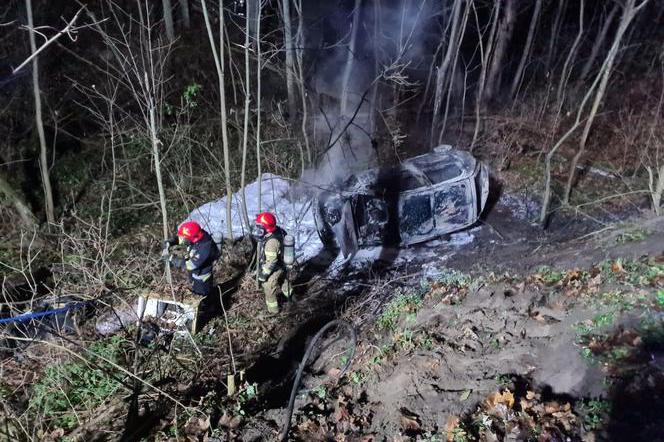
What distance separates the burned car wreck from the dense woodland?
1490 mm

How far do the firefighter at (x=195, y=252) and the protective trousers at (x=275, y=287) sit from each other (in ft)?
2.79

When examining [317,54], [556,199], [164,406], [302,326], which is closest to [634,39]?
[556,199]

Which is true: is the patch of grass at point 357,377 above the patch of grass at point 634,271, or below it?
below

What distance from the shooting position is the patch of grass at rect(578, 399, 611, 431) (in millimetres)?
3580

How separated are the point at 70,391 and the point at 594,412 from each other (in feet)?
17.0

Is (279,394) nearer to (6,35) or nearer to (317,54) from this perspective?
(317,54)

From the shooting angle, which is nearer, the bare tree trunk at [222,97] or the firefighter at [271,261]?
the firefighter at [271,261]

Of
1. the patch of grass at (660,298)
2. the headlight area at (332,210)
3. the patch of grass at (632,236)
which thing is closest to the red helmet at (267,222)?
the headlight area at (332,210)

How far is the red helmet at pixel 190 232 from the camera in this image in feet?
20.2

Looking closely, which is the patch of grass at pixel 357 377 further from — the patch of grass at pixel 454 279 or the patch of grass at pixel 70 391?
the patch of grass at pixel 70 391

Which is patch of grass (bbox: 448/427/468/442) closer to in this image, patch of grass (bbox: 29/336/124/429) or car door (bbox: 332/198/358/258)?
patch of grass (bbox: 29/336/124/429)

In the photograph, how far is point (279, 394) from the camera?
525cm

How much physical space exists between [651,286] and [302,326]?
4292mm

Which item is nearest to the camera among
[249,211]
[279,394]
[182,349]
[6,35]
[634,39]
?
[279,394]
